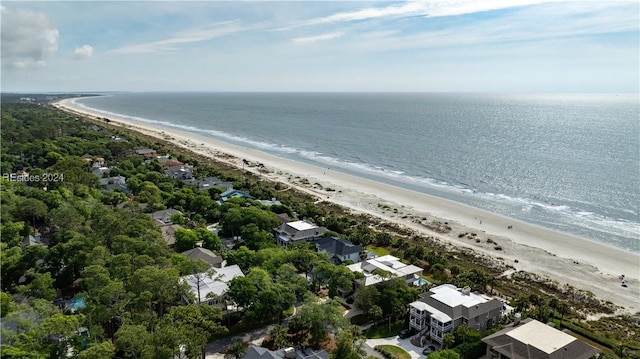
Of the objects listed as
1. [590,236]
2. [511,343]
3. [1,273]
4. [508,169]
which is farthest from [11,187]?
[508,169]

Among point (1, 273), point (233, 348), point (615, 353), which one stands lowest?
point (615, 353)

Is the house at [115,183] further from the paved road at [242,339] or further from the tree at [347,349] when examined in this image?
the tree at [347,349]

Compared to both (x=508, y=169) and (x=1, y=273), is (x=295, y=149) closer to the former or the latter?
(x=508, y=169)

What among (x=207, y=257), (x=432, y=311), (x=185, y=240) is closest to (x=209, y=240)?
(x=185, y=240)

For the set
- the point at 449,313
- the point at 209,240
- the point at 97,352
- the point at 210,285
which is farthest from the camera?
the point at 209,240

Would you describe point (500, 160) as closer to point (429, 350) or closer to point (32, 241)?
point (429, 350)

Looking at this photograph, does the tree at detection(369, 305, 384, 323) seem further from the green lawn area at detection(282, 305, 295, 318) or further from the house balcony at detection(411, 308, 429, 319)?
the green lawn area at detection(282, 305, 295, 318)
